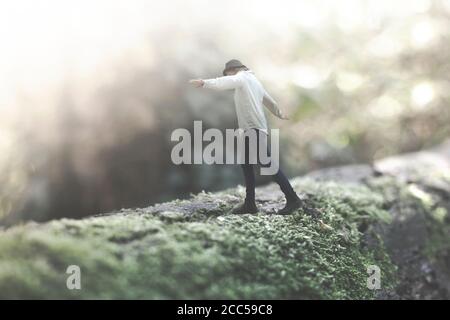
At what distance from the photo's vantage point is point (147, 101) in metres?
8.84

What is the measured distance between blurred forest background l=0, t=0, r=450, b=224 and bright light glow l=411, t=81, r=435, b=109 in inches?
1.1

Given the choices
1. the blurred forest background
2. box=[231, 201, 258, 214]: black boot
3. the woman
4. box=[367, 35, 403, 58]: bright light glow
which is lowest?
box=[231, 201, 258, 214]: black boot

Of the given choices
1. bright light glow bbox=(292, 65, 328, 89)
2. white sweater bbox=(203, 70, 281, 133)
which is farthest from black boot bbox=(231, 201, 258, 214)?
bright light glow bbox=(292, 65, 328, 89)

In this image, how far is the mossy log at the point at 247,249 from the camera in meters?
2.69

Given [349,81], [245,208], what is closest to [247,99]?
[245,208]

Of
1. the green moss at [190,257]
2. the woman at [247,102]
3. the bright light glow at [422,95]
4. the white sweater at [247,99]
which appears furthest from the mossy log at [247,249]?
the bright light glow at [422,95]

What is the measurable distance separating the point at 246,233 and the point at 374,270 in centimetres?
125

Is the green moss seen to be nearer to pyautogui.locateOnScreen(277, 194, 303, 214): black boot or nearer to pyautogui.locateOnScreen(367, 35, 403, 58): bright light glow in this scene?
pyautogui.locateOnScreen(277, 194, 303, 214): black boot

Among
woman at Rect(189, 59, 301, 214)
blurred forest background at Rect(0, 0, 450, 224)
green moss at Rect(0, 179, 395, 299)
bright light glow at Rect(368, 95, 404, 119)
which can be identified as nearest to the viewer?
green moss at Rect(0, 179, 395, 299)

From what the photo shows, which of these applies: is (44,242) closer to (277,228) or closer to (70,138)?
(277,228)

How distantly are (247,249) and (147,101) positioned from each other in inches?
236

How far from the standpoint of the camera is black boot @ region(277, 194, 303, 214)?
12.8 feet

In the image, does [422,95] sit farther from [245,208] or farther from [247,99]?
[247,99]

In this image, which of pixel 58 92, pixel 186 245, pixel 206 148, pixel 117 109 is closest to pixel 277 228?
pixel 186 245
